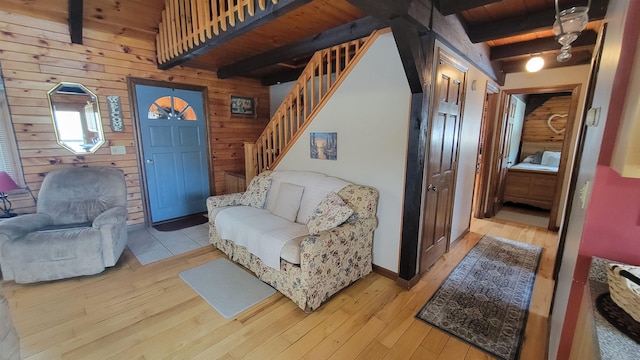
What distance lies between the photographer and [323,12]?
7.86 ft

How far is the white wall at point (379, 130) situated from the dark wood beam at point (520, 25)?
1011mm

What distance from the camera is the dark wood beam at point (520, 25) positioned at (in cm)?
195

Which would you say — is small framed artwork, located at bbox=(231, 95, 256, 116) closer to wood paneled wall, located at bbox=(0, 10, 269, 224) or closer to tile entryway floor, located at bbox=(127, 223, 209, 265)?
wood paneled wall, located at bbox=(0, 10, 269, 224)

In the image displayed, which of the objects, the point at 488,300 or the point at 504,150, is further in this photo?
the point at 504,150

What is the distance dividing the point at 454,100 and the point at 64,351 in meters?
3.70

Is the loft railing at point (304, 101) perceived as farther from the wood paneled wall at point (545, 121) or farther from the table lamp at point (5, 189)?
the wood paneled wall at point (545, 121)

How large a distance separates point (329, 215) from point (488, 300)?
5.07 feet

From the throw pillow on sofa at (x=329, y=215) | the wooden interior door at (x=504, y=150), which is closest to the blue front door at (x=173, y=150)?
the throw pillow on sofa at (x=329, y=215)

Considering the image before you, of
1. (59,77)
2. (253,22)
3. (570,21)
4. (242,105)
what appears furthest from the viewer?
(242,105)

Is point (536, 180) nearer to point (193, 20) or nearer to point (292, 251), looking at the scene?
point (292, 251)

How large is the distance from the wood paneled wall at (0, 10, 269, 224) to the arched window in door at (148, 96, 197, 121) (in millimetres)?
286

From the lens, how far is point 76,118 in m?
3.12

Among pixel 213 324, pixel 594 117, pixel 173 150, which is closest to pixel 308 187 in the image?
pixel 213 324

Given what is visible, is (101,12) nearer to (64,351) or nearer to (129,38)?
(129,38)
